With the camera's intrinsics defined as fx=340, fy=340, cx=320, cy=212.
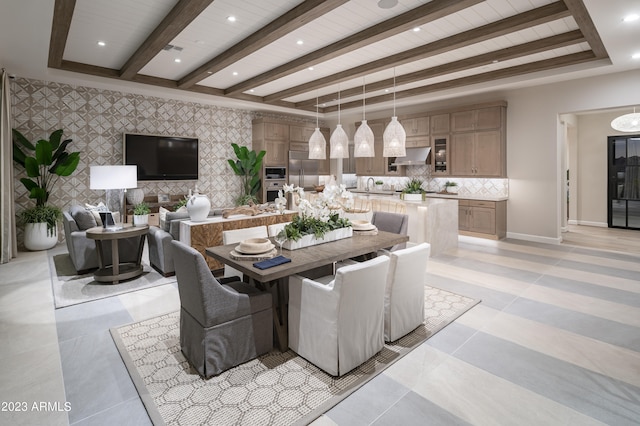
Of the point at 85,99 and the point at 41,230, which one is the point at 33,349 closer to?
the point at 41,230

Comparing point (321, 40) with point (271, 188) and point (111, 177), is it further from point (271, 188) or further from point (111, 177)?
point (271, 188)

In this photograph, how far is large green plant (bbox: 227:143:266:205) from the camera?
26.1 ft

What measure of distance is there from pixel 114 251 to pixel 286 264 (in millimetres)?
2841

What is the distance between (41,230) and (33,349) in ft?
12.9

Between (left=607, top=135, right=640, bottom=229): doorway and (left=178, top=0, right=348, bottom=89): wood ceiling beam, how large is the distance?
305 inches

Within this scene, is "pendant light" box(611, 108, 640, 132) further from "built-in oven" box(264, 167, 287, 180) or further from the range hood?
"built-in oven" box(264, 167, 287, 180)

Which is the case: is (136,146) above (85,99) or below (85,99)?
below

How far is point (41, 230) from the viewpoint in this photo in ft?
18.6

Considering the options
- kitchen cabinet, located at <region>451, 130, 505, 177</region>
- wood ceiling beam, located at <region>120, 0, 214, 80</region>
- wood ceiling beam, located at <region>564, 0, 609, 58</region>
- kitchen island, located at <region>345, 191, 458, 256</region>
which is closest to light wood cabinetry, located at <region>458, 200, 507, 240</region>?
kitchen cabinet, located at <region>451, 130, 505, 177</region>

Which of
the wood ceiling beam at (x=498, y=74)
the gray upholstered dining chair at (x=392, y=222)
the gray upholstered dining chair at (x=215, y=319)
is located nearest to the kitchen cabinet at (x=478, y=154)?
the wood ceiling beam at (x=498, y=74)

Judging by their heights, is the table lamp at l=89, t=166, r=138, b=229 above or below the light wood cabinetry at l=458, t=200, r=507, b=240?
above

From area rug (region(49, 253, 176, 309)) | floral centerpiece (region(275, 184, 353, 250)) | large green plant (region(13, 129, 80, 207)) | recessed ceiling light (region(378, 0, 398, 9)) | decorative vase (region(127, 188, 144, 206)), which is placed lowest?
area rug (region(49, 253, 176, 309))

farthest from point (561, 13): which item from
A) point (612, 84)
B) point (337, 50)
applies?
point (612, 84)

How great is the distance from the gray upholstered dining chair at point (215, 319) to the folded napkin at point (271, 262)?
248 mm
